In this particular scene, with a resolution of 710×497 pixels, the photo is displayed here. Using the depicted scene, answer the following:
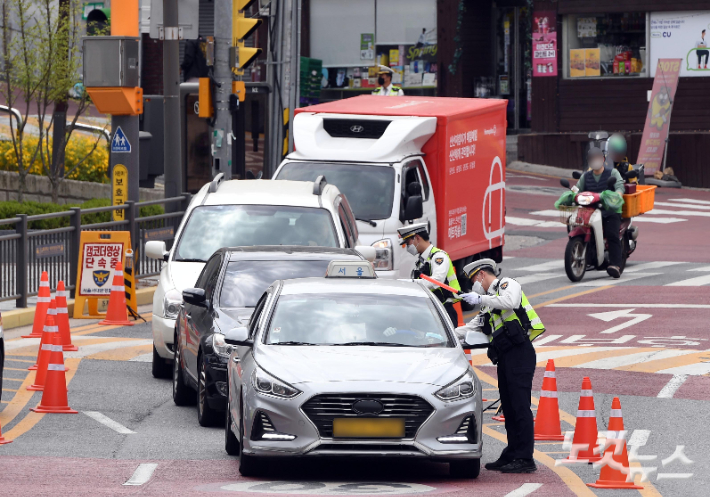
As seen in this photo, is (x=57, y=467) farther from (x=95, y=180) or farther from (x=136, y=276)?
(x=95, y=180)

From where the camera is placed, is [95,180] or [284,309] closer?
[284,309]

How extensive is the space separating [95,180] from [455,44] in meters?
13.0

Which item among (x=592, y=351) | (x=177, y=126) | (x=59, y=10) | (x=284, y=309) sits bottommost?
(x=592, y=351)

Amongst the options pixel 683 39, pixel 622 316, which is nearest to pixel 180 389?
pixel 622 316

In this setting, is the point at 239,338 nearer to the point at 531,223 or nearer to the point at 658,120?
the point at 531,223

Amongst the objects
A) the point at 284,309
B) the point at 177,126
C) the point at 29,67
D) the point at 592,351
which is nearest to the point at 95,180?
the point at 29,67

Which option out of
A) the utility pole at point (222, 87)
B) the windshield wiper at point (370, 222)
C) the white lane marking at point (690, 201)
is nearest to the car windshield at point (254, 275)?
the windshield wiper at point (370, 222)

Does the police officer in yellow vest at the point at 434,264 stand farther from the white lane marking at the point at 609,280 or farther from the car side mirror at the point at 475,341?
the white lane marking at the point at 609,280

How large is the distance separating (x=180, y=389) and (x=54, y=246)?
21.9 feet

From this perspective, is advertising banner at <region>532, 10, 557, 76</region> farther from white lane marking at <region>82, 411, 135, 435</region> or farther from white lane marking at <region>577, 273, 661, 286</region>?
white lane marking at <region>82, 411, 135, 435</region>

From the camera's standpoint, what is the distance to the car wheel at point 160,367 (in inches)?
542

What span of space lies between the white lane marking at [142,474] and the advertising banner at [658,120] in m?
25.9

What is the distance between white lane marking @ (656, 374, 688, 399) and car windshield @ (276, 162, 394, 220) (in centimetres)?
487

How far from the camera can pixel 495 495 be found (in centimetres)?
866
